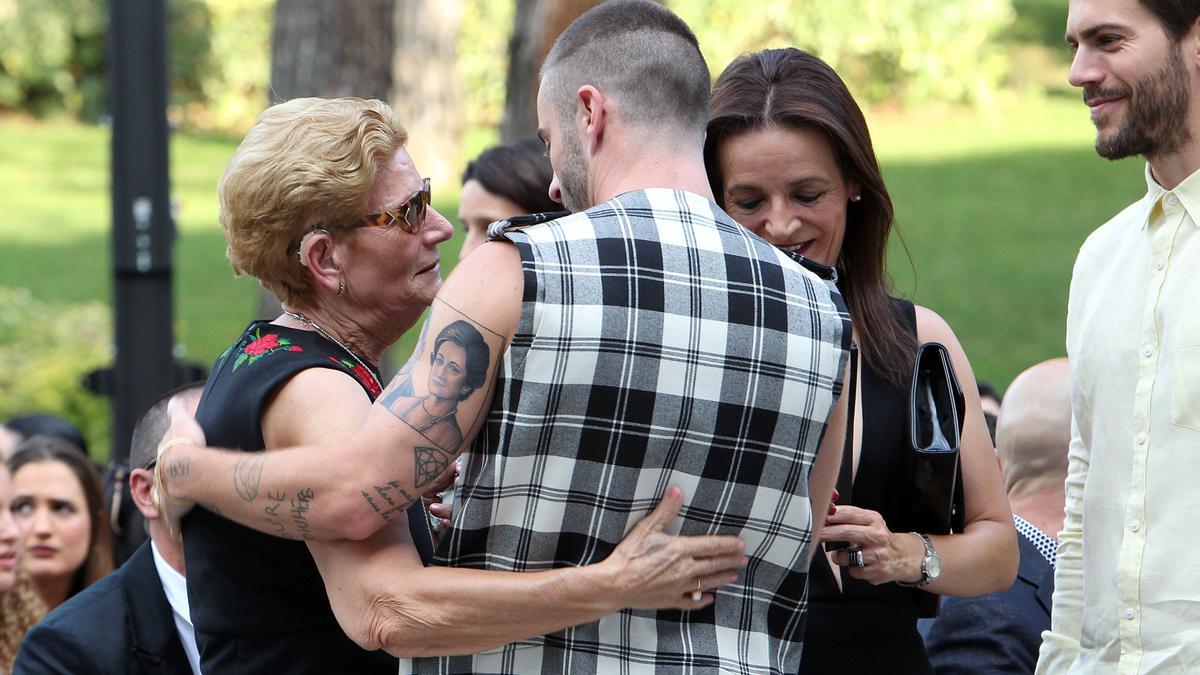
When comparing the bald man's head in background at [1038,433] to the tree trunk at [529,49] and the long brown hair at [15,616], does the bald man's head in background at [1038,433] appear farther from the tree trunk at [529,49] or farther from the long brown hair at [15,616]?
the tree trunk at [529,49]

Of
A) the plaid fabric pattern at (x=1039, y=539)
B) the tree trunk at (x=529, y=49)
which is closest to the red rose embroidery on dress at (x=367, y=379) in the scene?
the plaid fabric pattern at (x=1039, y=539)

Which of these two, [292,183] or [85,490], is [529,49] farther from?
[292,183]

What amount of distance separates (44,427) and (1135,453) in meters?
5.07

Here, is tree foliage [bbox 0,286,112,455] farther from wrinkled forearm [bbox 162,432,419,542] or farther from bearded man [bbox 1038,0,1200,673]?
bearded man [bbox 1038,0,1200,673]

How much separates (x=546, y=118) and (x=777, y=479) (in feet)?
2.45

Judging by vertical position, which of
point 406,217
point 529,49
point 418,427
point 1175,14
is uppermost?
point 529,49

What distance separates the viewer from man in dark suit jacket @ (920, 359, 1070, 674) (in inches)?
142

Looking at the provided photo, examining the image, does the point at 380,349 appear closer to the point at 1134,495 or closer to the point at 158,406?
the point at 158,406

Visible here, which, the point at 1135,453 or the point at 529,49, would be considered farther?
the point at 529,49

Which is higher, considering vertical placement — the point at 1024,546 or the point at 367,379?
the point at 367,379

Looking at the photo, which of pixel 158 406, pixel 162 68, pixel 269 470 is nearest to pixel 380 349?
pixel 269 470

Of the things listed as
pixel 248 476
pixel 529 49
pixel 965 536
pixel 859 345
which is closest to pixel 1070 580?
pixel 965 536

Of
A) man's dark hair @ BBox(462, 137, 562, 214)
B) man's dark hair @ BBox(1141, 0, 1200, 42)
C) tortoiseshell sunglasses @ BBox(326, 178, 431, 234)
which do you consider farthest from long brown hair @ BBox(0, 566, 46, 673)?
man's dark hair @ BBox(1141, 0, 1200, 42)

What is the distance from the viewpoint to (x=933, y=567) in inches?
113
